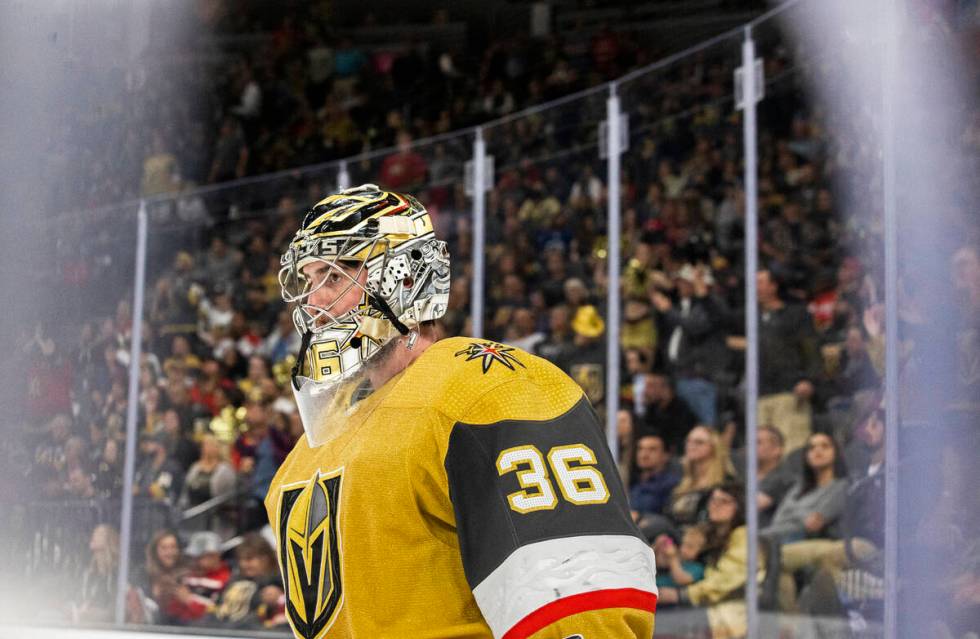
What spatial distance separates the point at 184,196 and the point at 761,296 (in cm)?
266

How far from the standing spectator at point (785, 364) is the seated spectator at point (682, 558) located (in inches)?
15.8

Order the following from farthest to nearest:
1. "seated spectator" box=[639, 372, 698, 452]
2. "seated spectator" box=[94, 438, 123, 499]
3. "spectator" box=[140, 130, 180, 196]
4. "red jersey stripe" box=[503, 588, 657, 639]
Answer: "spectator" box=[140, 130, 180, 196]
"seated spectator" box=[94, 438, 123, 499]
"seated spectator" box=[639, 372, 698, 452]
"red jersey stripe" box=[503, 588, 657, 639]

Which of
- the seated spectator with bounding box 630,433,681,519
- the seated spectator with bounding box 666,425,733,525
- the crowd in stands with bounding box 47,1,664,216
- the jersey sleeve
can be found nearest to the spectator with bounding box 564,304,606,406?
the seated spectator with bounding box 630,433,681,519

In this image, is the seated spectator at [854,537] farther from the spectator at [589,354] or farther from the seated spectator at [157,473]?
the seated spectator at [157,473]

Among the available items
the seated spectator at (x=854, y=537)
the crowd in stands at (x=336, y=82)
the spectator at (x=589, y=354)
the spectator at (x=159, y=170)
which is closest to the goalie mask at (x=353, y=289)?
the seated spectator at (x=854, y=537)

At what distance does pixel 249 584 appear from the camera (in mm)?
4512

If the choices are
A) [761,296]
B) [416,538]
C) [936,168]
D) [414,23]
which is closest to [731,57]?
[761,296]

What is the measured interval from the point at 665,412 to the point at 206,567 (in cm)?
186

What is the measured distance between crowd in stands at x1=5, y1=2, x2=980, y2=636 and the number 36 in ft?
5.34

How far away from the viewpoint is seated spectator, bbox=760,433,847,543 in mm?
3072

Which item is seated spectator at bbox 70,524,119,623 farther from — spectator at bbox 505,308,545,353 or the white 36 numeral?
the white 36 numeral

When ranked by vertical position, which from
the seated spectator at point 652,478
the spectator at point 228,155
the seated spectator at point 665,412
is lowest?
the seated spectator at point 652,478

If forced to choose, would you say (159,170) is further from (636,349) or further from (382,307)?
(382,307)

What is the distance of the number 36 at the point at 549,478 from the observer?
116cm
